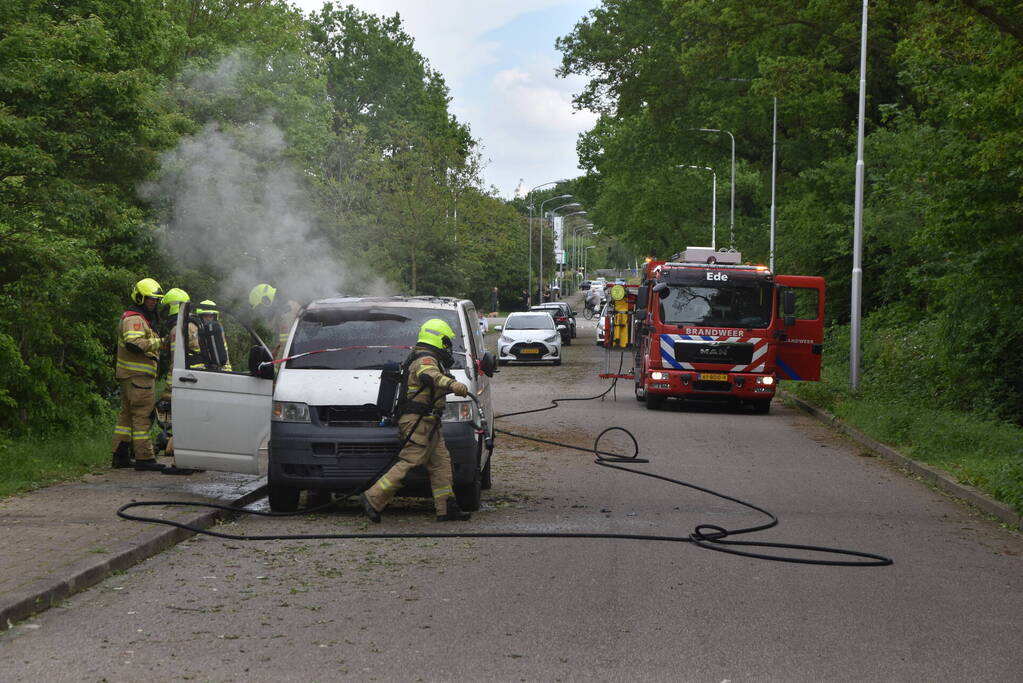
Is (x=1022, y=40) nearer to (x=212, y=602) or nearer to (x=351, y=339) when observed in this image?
(x=351, y=339)

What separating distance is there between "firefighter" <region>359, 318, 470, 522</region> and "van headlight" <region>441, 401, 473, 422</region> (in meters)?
0.36

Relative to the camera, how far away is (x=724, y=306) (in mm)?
22016

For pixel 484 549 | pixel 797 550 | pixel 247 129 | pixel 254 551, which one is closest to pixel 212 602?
pixel 254 551

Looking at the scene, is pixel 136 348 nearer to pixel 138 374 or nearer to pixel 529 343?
pixel 138 374

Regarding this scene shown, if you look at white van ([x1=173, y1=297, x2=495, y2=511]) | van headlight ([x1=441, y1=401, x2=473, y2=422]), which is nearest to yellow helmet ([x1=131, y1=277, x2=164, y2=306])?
white van ([x1=173, y1=297, x2=495, y2=511])

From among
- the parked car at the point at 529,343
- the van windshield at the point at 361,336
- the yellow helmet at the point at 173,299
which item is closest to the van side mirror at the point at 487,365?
the van windshield at the point at 361,336

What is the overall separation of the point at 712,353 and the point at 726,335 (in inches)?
15.4

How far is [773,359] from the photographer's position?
863 inches

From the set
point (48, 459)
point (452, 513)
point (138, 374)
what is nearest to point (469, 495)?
point (452, 513)

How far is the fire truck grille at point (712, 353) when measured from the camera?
21750 millimetres

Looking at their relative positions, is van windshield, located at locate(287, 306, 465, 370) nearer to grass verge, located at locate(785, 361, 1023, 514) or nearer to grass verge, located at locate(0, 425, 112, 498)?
grass verge, located at locate(0, 425, 112, 498)

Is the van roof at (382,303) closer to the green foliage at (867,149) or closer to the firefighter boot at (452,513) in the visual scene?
the firefighter boot at (452,513)

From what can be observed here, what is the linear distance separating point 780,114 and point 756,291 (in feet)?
56.7

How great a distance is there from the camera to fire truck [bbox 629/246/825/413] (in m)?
21.8
